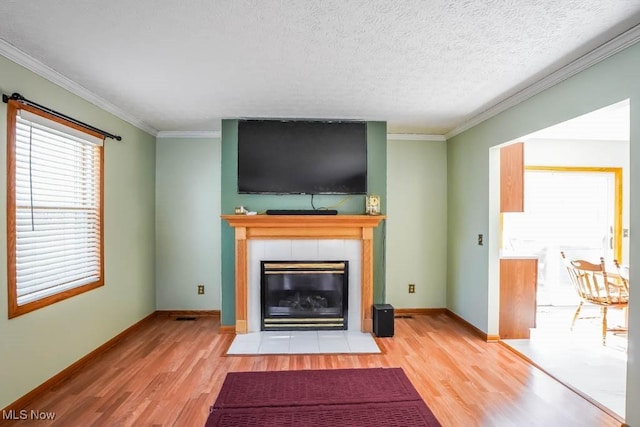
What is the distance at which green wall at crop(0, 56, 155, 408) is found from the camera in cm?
227

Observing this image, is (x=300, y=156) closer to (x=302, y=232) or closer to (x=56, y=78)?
(x=302, y=232)

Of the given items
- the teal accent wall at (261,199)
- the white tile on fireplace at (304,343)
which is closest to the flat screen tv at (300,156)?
the teal accent wall at (261,199)

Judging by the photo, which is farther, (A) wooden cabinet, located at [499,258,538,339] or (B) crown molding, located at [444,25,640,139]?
(A) wooden cabinet, located at [499,258,538,339]

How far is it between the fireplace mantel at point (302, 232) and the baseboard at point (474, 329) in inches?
45.1

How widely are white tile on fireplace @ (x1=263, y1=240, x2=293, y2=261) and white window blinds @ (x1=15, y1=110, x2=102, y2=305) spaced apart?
160 cm

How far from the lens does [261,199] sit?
13.1ft

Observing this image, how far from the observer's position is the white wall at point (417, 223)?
184 inches

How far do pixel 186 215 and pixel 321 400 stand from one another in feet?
9.79

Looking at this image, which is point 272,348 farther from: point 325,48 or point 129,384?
point 325,48

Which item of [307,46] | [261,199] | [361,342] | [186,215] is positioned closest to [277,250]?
[261,199]

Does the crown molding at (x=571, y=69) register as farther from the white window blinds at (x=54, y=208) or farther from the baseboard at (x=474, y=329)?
the white window blinds at (x=54, y=208)

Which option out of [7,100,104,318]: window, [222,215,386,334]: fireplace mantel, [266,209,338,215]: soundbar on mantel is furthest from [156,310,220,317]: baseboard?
[266,209,338,215]: soundbar on mantel

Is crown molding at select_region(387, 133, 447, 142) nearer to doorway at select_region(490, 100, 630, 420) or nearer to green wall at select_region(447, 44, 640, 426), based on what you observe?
green wall at select_region(447, 44, 640, 426)

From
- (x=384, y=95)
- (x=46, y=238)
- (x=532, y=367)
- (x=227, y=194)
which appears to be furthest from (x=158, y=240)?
(x=532, y=367)
